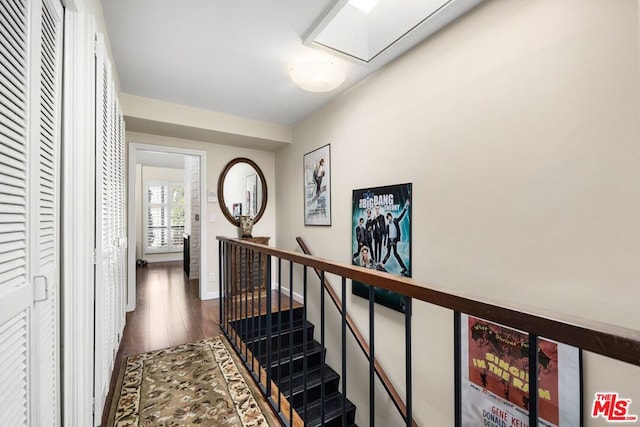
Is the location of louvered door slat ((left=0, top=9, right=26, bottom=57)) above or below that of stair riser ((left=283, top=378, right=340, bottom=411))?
above

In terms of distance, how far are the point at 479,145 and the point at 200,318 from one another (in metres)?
3.07

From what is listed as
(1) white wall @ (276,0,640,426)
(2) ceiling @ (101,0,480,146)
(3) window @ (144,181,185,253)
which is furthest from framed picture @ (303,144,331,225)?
(3) window @ (144,181,185,253)

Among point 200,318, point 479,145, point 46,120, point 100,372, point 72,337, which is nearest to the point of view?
point 46,120

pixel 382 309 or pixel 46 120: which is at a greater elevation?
pixel 46 120

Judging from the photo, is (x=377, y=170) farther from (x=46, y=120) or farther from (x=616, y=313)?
(x=46, y=120)

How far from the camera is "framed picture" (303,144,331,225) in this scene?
3.05m

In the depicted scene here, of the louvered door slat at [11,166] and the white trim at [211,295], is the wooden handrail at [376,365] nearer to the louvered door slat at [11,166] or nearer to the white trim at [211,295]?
the louvered door slat at [11,166]

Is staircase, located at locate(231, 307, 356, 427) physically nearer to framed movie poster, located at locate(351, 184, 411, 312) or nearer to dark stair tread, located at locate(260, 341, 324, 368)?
dark stair tread, located at locate(260, 341, 324, 368)

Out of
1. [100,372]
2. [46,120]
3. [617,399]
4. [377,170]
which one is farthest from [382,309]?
[46,120]

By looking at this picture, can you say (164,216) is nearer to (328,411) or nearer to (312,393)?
(312,393)

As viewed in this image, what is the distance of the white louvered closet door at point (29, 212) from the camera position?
2.20 ft

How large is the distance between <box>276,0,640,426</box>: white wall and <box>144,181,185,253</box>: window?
6567 millimetres

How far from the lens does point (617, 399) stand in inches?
46.8

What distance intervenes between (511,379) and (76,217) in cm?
225
